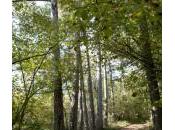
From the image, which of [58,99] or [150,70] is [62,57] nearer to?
[58,99]

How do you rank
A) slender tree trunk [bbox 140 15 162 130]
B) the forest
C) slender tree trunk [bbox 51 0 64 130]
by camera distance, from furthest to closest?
slender tree trunk [bbox 51 0 64 130] < the forest < slender tree trunk [bbox 140 15 162 130]

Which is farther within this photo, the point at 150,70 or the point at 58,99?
the point at 58,99

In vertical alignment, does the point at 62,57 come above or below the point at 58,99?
above

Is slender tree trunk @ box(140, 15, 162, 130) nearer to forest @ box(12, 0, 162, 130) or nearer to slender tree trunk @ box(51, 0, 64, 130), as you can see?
forest @ box(12, 0, 162, 130)

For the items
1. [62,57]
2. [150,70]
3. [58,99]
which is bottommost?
[58,99]

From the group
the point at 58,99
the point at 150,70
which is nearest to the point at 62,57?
the point at 58,99

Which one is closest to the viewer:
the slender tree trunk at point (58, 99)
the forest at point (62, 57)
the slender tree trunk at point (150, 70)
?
the slender tree trunk at point (150, 70)

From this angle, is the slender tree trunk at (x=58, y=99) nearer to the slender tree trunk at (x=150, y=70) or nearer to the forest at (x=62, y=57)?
the forest at (x=62, y=57)

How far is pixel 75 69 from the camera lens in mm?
14914

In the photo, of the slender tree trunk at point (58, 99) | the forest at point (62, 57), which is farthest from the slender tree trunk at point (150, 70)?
the slender tree trunk at point (58, 99)

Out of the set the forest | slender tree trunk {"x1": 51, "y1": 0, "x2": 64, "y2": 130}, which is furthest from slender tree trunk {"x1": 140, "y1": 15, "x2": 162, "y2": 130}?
slender tree trunk {"x1": 51, "y1": 0, "x2": 64, "y2": 130}

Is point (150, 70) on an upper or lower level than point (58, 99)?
upper

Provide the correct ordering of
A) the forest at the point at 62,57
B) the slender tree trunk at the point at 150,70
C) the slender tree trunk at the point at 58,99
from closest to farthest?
the slender tree trunk at the point at 150,70
the forest at the point at 62,57
the slender tree trunk at the point at 58,99
